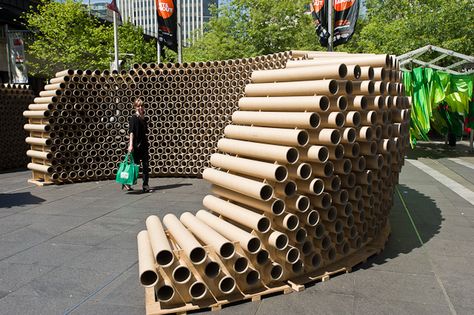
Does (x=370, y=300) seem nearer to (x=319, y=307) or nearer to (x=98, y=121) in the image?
(x=319, y=307)

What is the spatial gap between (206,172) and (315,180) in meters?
1.75

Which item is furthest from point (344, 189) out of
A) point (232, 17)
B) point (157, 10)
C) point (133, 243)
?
point (232, 17)

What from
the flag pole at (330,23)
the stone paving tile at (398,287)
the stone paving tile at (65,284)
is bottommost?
the stone paving tile at (65,284)

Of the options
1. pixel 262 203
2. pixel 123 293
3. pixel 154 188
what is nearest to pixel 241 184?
pixel 262 203

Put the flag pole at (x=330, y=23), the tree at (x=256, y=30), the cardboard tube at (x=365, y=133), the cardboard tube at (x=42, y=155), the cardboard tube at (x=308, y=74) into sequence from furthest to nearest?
the tree at (x=256, y=30) < the flag pole at (x=330, y=23) < the cardboard tube at (x=42, y=155) < the cardboard tube at (x=365, y=133) < the cardboard tube at (x=308, y=74)

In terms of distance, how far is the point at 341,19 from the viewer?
53.0ft

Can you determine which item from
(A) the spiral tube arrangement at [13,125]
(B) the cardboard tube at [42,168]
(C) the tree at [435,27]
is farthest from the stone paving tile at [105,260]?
(C) the tree at [435,27]

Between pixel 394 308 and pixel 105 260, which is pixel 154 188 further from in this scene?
pixel 394 308

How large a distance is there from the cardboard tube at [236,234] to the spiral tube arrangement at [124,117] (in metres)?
6.55

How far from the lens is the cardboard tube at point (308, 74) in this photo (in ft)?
15.9

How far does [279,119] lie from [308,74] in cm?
68

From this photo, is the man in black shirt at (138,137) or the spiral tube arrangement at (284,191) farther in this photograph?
the man in black shirt at (138,137)

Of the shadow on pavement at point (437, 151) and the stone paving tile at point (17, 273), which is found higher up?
the stone paving tile at point (17, 273)

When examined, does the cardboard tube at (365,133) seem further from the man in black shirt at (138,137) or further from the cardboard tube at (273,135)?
the man in black shirt at (138,137)
